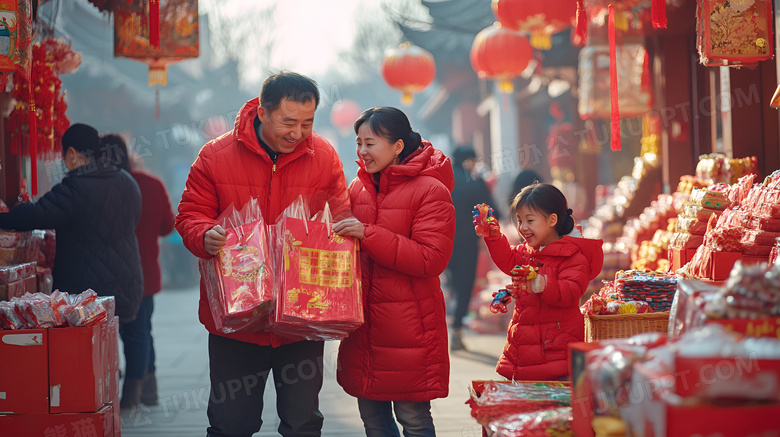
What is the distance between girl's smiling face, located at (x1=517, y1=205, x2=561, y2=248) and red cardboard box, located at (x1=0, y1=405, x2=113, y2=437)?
205 cm

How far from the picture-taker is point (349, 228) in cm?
321

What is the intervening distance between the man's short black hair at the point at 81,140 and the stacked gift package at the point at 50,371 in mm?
1659

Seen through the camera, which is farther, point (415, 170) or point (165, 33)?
point (165, 33)

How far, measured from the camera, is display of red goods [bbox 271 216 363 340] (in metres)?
3.07

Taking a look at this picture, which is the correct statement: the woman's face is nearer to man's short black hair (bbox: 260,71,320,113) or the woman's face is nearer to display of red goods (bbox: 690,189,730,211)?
man's short black hair (bbox: 260,71,320,113)

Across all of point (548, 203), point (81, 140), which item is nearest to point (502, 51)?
point (81, 140)

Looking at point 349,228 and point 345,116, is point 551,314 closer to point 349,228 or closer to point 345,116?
point 349,228

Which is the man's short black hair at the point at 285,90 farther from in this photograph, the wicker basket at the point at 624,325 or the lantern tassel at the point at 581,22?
the lantern tassel at the point at 581,22

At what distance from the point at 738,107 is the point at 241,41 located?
107 feet

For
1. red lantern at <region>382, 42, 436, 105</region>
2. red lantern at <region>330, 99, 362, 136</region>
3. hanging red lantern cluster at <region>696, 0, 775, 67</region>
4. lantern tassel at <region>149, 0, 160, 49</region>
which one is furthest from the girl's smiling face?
red lantern at <region>330, 99, 362, 136</region>

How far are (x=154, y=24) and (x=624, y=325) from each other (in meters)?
3.54

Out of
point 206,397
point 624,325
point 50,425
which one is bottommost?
point 206,397

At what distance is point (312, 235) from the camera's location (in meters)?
3.19

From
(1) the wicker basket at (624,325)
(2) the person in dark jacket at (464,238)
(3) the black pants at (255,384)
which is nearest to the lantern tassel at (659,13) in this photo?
(1) the wicker basket at (624,325)
